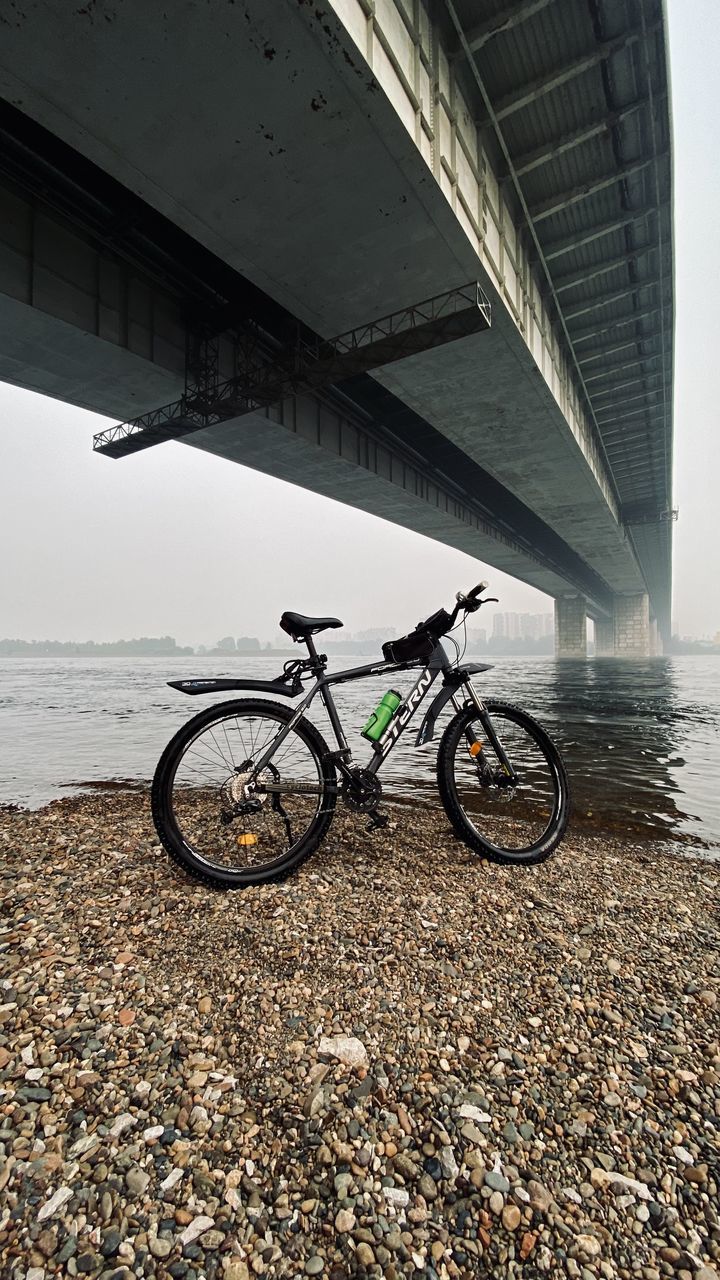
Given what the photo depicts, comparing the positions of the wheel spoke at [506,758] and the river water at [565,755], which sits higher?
the wheel spoke at [506,758]

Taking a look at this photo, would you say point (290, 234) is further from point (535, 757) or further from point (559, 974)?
point (559, 974)

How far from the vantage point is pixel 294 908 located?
9.14ft

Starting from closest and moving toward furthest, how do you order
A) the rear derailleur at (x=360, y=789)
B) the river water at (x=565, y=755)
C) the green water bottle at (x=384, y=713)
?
the rear derailleur at (x=360, y=789) < the green water bottle at (x=384, y=713) < the river water at (x=565, y=755)

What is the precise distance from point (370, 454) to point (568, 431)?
850 cm

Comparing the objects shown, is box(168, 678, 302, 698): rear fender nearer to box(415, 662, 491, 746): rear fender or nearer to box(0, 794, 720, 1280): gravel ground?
box(415, 662, 491, 746): rear fender

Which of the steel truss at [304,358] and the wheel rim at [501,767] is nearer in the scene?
the wheel rim at [501,767]

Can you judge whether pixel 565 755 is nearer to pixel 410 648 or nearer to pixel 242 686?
pixel 410 648

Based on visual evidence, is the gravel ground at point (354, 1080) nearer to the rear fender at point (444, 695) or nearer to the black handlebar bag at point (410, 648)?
the rear fender at point (444, 695)

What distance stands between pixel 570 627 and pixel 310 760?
7695cm

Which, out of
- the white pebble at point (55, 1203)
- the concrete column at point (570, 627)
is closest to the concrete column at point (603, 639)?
the concrete column at point (570, 627)

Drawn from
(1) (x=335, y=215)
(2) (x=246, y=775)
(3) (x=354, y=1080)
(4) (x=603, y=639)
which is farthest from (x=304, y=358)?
(4) (x=603, y=639)

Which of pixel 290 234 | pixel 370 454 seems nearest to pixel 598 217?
pixel 290 234

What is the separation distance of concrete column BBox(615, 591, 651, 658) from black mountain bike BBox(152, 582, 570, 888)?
252ft

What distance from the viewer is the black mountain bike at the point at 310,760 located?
123 inches
